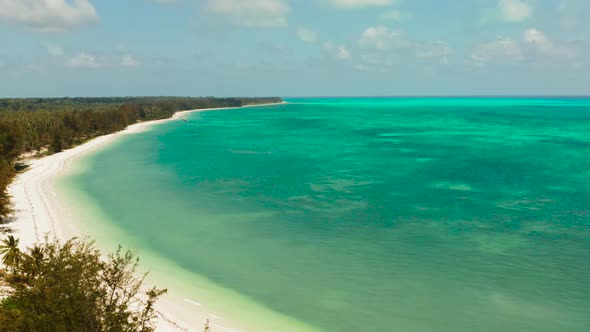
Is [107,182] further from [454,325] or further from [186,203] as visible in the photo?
[454,325]

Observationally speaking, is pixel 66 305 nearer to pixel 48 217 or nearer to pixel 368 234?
pixel 368 234

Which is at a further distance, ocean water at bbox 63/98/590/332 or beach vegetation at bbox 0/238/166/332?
ocean water at bbox 63/98/590/332

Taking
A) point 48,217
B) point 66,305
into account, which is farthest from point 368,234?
point 48,217

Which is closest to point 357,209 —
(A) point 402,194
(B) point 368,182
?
(A) point 402,194

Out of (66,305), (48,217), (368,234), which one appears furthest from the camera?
(48,217)

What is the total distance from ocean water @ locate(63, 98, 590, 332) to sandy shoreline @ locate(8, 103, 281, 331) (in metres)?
3.13

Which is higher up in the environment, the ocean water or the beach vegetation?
the beach vegetation

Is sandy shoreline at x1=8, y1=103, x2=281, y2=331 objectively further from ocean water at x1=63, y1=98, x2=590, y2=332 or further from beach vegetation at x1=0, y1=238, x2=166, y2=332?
beach vegetation at x1=0, y1=238, x2=166, y2=332

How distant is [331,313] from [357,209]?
26.8m

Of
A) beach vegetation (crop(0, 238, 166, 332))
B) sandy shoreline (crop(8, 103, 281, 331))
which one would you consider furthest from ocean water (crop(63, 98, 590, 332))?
beach vegetation (crop(0, 238, 166, 332))

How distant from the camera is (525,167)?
8738cm

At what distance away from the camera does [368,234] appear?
4631 cm

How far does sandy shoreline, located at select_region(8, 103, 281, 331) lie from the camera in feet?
91.9

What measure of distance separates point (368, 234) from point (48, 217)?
Result: 38143mm
